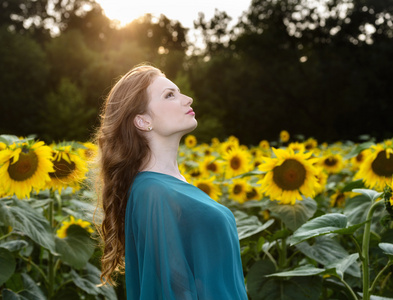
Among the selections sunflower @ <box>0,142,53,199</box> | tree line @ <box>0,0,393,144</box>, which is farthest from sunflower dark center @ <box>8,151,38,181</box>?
tree line @ <box>0,0,393,144</box>

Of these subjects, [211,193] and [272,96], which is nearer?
[211,193]

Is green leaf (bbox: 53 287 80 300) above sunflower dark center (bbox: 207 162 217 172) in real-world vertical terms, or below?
below

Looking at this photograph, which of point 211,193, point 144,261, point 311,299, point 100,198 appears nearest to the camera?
point 144,261

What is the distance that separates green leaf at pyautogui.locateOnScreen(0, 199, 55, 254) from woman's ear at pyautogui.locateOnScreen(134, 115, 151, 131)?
742 millimetres

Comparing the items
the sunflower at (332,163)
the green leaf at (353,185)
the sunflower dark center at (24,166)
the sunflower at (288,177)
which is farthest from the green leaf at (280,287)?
the sunflower at (332,163)

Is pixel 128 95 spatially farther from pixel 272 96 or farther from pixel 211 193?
pixel 272 96

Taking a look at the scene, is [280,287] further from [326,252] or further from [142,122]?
[142,122]

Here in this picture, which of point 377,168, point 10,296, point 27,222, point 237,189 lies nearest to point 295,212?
point 377,168

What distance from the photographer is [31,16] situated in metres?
29.5

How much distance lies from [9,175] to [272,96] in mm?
22363

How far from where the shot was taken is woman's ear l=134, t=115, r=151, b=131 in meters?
1.78

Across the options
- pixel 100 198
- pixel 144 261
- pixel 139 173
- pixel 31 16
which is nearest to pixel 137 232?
pixel 144 261

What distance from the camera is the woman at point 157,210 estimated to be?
1492 millimetres

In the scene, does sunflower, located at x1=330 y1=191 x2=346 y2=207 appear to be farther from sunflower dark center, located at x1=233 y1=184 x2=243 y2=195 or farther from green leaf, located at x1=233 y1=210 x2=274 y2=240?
green leaf, located at x1=233 y1=210 x2=274 y2=240
